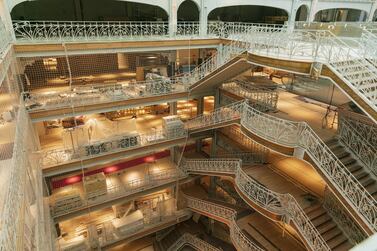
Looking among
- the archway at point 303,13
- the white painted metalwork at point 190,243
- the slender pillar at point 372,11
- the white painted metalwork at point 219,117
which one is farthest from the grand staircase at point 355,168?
the slender pillar at point 372,11

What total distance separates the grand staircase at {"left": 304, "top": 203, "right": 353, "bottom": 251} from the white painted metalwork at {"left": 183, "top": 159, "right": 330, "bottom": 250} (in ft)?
2.38

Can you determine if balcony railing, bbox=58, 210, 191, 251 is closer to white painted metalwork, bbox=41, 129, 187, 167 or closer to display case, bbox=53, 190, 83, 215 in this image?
display case, bbox=53, 190, 83, 215

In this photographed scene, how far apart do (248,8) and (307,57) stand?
14.9 meters

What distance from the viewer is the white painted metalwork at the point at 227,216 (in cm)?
1035

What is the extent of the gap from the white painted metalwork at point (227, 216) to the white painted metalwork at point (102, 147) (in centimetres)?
392

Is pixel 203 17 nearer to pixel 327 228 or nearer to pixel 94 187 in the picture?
pixel 94 187

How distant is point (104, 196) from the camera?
13070mm

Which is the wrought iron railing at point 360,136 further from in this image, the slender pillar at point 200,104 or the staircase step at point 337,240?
the slender pillar at point 200,104

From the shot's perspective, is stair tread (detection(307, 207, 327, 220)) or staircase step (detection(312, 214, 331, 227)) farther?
stair tread (detection(307, 207, 327, 220))

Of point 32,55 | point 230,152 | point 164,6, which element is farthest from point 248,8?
point 32,55

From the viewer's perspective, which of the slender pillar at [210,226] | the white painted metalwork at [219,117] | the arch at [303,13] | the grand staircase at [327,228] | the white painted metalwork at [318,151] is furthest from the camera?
the arch at [303,13]

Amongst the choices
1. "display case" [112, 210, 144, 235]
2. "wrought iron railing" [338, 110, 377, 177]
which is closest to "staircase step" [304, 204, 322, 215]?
"wrought iron railing" [338, 110, 377, 177]

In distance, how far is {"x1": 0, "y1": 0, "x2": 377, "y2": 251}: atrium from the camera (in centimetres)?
749

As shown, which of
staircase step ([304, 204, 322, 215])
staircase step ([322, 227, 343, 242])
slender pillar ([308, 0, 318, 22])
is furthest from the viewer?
slender pillar ([308, 0, 318, 22])
